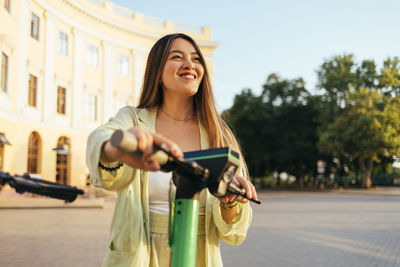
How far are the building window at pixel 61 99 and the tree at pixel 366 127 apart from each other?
20126mm

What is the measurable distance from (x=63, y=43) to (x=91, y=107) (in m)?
4.66

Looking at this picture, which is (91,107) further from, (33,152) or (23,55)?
(23,55)

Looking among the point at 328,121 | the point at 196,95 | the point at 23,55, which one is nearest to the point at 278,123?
the point at 328,121

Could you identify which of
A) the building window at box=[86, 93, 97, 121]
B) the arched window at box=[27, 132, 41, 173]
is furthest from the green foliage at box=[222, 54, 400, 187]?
the arched window at box=[27, 132, 41, 173]

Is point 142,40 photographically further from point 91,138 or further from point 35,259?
point 91,138

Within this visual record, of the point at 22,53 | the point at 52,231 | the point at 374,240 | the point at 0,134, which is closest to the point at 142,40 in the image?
the point at 22,53

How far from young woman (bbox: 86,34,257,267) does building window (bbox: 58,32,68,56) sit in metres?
24.7

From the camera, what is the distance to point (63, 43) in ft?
81.4

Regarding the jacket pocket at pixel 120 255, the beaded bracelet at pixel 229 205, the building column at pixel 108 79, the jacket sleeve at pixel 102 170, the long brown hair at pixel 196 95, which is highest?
the building column at pixel 108 79

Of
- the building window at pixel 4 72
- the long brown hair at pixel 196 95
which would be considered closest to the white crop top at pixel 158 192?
the long brown hair at pixel 196 95

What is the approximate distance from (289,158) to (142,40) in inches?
645

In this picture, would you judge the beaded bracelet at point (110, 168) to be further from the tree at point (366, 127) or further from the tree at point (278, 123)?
the tree at point (278, 123)

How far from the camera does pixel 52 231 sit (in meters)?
9.67

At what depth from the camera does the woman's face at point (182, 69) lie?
1699 mm
